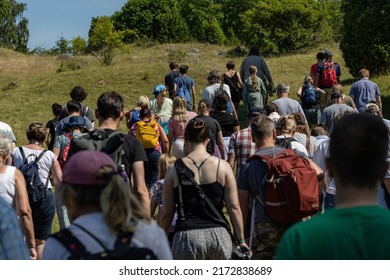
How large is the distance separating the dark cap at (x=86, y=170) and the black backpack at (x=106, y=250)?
21cm

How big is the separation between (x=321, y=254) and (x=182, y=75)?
12295mm

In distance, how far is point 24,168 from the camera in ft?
23.2

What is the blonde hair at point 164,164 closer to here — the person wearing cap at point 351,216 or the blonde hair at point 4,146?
the blonde hair at point 4,146

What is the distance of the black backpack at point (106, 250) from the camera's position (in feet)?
9.73

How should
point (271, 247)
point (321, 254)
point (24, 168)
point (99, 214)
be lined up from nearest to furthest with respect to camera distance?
point (321, 254)
point (99, 214)
point (271, 247)
point (24, 168)

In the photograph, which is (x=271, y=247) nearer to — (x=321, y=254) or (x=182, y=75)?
(x=321, y=254)

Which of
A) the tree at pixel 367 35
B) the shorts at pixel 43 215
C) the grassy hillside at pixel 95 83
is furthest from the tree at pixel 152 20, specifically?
the shorts at pixel 43 215

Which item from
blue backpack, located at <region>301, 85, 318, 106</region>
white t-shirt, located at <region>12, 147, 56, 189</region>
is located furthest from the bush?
white t-shirt, located at <region>12, 147, 56, 189</region>

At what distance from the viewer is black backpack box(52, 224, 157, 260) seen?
297cm

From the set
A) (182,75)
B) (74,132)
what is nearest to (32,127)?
(74,132)

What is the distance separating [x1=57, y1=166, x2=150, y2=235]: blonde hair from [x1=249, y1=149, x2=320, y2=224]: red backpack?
2.48 meters

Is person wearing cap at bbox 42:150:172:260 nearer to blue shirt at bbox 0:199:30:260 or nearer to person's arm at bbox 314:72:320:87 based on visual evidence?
blue shirt at bbox 0:199:30:260

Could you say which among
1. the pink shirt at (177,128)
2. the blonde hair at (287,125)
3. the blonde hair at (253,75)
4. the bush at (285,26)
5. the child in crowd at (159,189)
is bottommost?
the child in crowd at (159,189)

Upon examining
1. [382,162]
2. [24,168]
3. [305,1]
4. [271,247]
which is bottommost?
[271,247]
